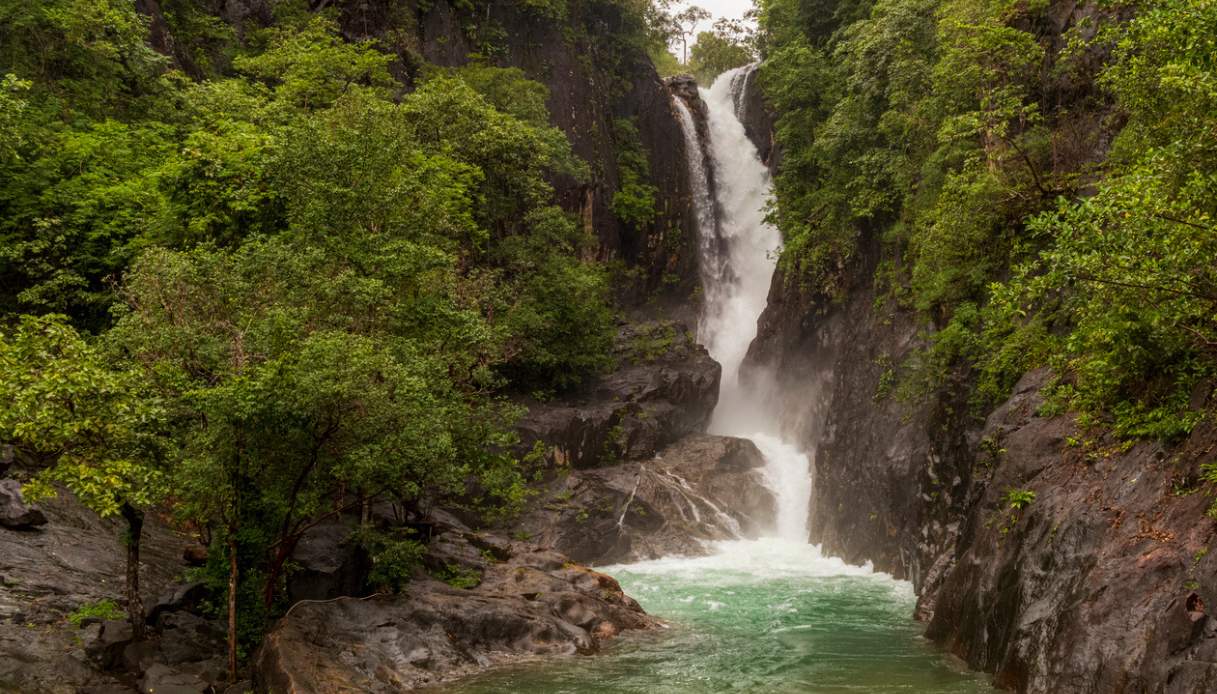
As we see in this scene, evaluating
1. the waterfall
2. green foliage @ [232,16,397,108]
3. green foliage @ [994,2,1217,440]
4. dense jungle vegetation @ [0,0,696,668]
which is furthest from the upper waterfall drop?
green foliage @ [994,2,1217,440]

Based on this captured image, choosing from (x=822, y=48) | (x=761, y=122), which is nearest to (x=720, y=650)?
(x=822, y=48)

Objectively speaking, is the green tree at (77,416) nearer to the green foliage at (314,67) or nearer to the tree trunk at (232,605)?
the tree trunk at (232,605)

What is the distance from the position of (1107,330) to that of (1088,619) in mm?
3821

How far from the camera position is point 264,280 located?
54.4ft

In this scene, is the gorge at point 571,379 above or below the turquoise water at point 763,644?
above

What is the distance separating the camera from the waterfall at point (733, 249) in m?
37.7

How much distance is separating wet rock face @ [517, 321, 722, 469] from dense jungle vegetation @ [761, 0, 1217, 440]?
6.00m

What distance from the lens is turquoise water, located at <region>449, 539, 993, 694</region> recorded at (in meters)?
13.6

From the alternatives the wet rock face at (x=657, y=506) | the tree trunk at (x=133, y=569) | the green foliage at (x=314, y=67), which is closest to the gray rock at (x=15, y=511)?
the tree trunk at (x=133, y=569)

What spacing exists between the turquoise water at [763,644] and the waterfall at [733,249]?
41.9 ft

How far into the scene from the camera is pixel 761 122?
155 feet

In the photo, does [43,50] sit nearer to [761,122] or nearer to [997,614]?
[997,614]

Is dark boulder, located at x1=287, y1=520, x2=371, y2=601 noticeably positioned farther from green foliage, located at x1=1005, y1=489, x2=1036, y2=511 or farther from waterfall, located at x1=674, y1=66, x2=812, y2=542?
waterfall, located at x1=674, y1=66, x2=812, y2=542

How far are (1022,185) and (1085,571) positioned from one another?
9.48 metres
